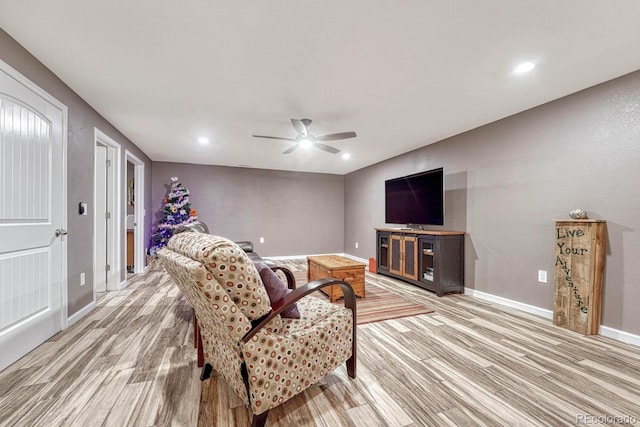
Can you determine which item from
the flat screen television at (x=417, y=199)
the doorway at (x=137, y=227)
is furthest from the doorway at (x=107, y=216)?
the flat screen television at (x=417, y=199)

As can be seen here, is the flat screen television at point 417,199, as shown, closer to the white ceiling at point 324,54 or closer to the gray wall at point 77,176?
the white ceiling at point 324,54

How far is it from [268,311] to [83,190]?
274cm

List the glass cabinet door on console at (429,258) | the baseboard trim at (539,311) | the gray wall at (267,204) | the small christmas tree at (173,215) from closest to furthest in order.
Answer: the baseboard trim at (539,311), the glass cabinet door on console at (429,258), the small christmas tree at (173,215), the gray wall at (267,204)

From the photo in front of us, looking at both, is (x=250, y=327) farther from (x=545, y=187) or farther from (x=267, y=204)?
(x=267, y=204)

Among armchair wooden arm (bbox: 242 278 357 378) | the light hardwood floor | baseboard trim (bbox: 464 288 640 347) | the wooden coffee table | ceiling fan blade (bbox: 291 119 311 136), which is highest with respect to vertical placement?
ceiling fan blade (bbox: 291 119 311 136)

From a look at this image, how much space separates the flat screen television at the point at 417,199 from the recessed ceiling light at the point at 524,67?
1593 millimetres

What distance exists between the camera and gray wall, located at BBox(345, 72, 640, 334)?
229cm

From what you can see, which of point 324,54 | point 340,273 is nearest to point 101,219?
point 340,273

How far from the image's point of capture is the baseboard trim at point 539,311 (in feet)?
7.33

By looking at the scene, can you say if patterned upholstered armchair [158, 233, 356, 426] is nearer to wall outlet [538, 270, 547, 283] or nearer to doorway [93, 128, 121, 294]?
wall outlet [538, 270, 547, 283]

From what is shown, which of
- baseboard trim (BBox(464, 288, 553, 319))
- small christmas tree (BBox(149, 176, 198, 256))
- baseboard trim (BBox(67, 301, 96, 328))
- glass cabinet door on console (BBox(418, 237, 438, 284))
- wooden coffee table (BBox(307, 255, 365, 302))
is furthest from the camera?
small christmas tree (BBox(149, 176, 198, 256))

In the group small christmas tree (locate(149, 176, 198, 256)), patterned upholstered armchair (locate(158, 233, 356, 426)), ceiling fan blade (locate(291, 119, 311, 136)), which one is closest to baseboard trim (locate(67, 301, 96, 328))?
patterned upholstered armchair (locate(158, 233, 356, 426))

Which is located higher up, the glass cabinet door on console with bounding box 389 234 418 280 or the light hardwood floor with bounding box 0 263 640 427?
the glass cabinet door on console with bounding box 389 234 418 280

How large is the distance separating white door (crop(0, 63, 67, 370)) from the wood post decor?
174 inches
